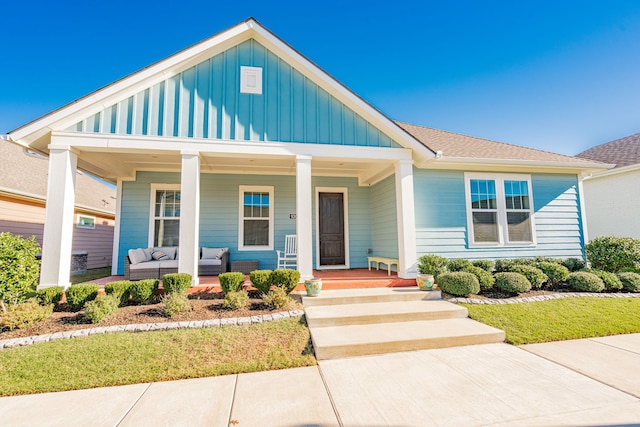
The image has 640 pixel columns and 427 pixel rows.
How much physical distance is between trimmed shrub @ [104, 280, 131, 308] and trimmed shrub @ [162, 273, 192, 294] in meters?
0.61

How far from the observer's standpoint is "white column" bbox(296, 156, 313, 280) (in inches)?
240

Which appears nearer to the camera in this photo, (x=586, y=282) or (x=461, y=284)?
(x=461, y=284)

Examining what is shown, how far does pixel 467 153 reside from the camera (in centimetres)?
792

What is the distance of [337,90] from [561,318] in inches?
236

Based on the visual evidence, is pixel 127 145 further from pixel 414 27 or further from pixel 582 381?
pixel 414 27

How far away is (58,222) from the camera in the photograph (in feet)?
17.7

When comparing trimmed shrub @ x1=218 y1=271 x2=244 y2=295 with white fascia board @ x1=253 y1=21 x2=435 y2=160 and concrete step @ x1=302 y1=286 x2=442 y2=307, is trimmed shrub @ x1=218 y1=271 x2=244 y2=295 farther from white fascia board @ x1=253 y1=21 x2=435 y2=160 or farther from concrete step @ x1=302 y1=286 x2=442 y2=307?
white fascia board @ x1=253 y1=21 x2=435 y2=160

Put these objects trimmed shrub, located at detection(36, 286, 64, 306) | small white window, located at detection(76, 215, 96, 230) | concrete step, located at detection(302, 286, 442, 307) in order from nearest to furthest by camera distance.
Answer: trimmed shrub, located at detection(36, 286, 64, 306) → concrete step, located at detection(302, 286, 442, 307) → small white window, located at detection(76, 215, 96, 230)

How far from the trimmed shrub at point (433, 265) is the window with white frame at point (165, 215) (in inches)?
255

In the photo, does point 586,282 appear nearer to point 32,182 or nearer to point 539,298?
point 539,298

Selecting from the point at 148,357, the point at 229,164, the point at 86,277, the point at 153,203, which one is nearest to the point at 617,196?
the point at 229,164

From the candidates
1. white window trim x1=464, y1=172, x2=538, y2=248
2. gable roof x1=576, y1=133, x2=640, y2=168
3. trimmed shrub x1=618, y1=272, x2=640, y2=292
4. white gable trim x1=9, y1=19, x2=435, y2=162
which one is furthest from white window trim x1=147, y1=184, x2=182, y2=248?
gable roof x1=576, y1=133, x2=640, y2=168

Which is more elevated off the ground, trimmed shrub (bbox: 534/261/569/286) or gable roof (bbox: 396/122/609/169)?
gable roof (bbox: 396/122/609/169)

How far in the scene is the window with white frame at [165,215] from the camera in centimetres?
816
